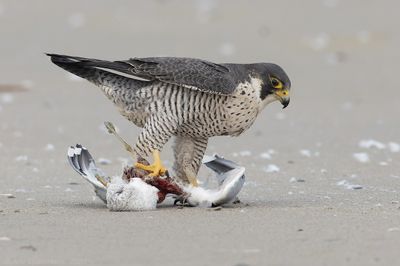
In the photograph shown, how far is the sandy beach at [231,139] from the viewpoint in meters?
6.28

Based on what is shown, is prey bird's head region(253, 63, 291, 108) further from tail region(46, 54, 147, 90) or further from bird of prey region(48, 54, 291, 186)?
tail region(46, 54, 147, 90)

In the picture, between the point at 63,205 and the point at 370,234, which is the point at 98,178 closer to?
the point at 63,205

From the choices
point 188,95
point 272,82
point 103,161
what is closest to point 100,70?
point 188,95

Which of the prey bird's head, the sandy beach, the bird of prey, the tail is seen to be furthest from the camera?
the tail

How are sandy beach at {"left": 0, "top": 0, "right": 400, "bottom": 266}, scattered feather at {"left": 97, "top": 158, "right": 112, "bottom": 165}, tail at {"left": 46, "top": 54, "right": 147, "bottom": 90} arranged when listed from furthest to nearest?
scattered feather at {"left": 97, "top": 158, "right": 112, "bottom": 165} → tail at {"left": 46, "top": 54, "right": 147, "bottom": 90} → sandy beach at {"left": 0, "top": 0, "right": 400, "bottom": 266}

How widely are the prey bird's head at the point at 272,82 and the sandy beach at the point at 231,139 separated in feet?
2.65

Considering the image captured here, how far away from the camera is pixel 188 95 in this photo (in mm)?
7988

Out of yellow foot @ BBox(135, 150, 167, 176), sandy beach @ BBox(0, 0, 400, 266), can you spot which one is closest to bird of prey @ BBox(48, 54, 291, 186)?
yellow foot @ BBox(135, 150, 167, 176)

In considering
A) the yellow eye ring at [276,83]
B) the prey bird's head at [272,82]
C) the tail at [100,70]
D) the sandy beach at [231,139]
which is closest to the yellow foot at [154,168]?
the sandy beach at [231,139]

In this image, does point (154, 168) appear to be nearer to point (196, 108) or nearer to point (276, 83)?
point (196, 108)

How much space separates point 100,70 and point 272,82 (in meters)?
1.38

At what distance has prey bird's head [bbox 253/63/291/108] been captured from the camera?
8078 mm

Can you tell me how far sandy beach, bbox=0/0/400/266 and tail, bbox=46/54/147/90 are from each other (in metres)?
0.94

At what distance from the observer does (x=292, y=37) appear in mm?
17844
